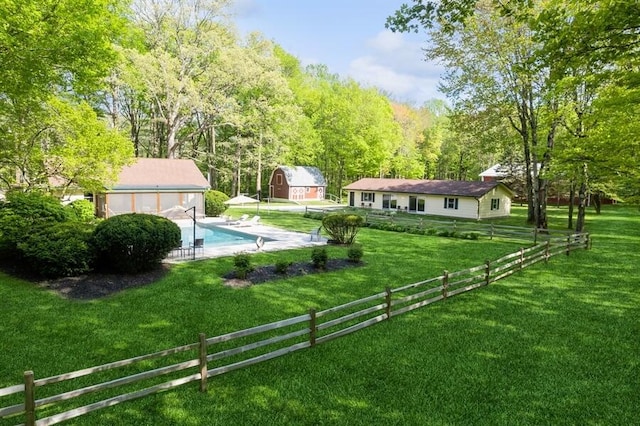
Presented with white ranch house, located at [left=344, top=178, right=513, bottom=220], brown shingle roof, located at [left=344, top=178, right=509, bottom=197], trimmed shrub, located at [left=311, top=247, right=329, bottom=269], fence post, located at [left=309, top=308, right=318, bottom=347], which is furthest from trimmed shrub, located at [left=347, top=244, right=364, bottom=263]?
brown shingle roof, located at [left=344, top=178, right=509, bottom=197]

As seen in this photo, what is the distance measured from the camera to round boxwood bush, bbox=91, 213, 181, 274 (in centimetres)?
1148

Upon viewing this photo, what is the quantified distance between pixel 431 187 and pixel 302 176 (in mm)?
18700

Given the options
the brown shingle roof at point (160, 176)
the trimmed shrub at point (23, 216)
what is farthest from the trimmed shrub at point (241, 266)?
the brown shingle roof at point (160, 176)

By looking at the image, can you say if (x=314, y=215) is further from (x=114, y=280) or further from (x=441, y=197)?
(x=114, y=280)

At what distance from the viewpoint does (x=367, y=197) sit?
41281mm

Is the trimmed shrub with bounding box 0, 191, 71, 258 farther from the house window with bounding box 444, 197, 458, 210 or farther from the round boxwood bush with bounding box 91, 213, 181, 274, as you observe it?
the house window with bounding box 444, 197, 458, 210

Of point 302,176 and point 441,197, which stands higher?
point 302,176

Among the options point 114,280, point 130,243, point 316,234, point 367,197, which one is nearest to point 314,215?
point 316,234

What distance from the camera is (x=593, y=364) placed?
697 centimetres

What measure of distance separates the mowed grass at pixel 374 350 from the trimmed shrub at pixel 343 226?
5.35 meters

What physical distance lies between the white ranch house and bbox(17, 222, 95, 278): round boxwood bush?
2832 centimetres

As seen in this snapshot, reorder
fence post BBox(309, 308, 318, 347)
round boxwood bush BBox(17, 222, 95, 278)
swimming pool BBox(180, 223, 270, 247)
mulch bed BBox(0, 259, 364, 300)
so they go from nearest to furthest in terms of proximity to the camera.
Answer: fence post BBox(309, 308, 318, 347), mulch bed BBox(0, 259, 364, 300), round boxwood bush BBox(17, 222, 95, 278), swimming pool BBox(180, 223, 270, 247)

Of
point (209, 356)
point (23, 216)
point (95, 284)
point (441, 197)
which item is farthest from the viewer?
point (441, 197)

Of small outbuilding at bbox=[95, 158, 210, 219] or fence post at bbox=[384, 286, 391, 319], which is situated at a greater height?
small outbuilding at bbox=[95, 158, 210, 219]
